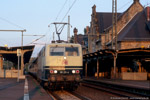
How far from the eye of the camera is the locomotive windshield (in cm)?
1752

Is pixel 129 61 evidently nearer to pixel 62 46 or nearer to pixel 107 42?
pixel 107 42

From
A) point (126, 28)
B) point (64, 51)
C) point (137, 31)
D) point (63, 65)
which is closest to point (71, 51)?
point (64, 51)

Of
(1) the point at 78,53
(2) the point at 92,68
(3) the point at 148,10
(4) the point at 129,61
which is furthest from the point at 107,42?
(1) the point at 78,53

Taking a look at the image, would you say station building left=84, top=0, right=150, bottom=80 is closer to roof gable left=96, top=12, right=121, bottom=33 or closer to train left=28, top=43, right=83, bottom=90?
roof gable left=96, top=12, right=121, bottom=33

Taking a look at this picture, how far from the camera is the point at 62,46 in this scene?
1770 cm

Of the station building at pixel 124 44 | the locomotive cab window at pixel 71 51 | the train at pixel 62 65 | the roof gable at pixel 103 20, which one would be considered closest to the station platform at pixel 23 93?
the train at pixel 62 65

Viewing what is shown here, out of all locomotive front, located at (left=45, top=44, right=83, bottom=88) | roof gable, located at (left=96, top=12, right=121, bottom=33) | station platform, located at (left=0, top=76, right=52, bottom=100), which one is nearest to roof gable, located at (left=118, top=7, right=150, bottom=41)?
roof gable, located at (left=96, top=12, right=121, bottom=33)

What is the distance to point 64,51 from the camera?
17594 millimetres

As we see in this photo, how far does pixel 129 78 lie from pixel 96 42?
25.2m

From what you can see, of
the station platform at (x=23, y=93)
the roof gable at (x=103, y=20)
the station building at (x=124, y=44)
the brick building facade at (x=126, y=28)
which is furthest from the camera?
the roof gable at (x=103, y=20)

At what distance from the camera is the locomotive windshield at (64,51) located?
17516 mm

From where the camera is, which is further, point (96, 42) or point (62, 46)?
point (96, 42)

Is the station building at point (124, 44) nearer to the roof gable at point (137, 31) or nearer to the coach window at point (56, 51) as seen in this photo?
the roof gable at point (137, 31)

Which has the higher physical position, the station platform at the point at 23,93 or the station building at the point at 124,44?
the station building at the point at 124,44
